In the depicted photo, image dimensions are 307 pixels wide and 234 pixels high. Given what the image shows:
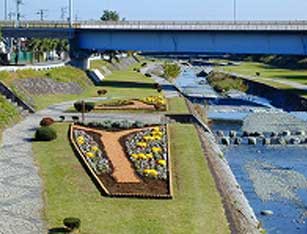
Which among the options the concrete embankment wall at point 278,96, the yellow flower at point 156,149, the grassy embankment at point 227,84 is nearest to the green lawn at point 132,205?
the yellow flower at point 156,149

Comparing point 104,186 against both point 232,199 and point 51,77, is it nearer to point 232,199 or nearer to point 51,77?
point 232,199

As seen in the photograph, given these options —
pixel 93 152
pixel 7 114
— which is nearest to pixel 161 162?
pixel 93 152

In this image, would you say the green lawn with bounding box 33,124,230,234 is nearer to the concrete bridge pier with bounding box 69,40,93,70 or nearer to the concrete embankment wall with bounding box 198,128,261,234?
the concrete embankment wall with bounding box 198,128,261,234

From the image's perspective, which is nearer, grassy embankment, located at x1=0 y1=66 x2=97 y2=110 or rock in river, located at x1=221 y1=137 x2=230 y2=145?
rock in river, located at x1=221 y1=137 x2=230 y2=145

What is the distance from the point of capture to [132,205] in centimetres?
3241

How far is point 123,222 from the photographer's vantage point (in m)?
29.9

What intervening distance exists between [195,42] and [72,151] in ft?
185

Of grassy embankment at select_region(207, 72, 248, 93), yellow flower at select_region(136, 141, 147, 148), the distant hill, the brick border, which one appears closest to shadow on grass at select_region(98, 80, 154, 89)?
grassy embankment at select_region(207, 72, 248, 93)

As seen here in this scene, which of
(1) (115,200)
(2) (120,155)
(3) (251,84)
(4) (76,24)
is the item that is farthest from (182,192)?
(3) (251,84)

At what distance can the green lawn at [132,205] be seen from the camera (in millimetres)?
29516

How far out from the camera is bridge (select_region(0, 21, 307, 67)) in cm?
9394

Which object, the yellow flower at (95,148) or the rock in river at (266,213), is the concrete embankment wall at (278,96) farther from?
the rock in river at (266,213)

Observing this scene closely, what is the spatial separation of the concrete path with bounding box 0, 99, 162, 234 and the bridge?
141 feet

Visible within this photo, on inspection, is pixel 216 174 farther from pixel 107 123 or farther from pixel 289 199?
pixel 107 123
